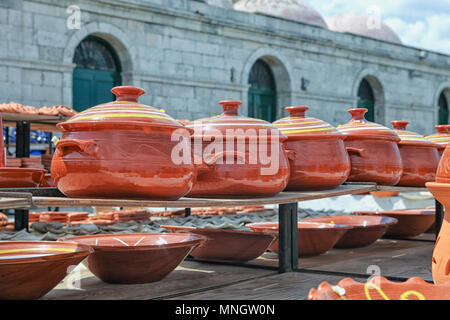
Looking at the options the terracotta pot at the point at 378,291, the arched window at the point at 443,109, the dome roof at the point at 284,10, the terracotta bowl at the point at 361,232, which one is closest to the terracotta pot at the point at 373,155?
the terracotta bowl at the point at 361,232

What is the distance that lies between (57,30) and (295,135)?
422 inches

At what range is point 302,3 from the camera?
2216 cm

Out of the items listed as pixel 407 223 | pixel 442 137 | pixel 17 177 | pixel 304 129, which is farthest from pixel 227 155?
pixel 407 223

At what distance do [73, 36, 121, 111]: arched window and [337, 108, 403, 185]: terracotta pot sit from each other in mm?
10812

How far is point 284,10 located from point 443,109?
804 centimetres

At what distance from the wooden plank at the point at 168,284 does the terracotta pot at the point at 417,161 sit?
1.21m

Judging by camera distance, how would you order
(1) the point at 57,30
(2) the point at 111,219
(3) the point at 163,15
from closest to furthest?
(2) the point at 111,219 < (1) the point at 57,30 < (3) the point at 163,15

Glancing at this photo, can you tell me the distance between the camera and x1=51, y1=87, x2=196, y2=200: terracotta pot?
6.60 ft

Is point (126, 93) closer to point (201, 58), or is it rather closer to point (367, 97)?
point (201, 58)

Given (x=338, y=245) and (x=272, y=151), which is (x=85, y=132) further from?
(x=338, y=245)

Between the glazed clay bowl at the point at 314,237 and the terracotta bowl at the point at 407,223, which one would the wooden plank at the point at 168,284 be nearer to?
the glazed clay bowl at the point at 314,237

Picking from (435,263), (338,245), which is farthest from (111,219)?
(435,263)

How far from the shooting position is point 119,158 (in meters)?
2.01

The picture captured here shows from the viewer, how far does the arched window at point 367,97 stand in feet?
67.4
